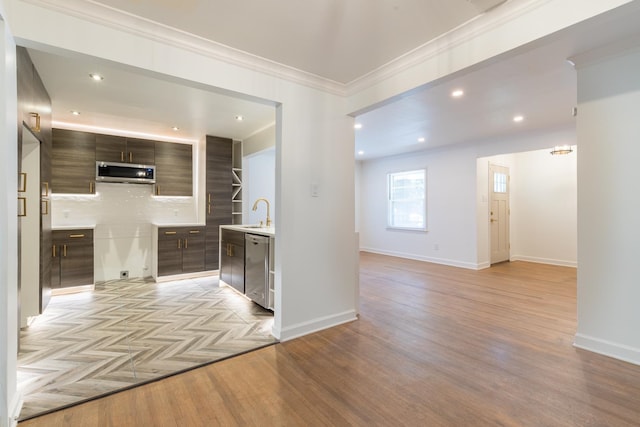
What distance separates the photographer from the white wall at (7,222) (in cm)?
153

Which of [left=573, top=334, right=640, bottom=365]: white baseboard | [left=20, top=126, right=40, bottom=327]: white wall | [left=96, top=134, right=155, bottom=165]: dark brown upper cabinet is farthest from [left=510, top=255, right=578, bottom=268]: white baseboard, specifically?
[left=20, top=126, right=40, bottom=327]: white wall

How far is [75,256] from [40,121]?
2.15m

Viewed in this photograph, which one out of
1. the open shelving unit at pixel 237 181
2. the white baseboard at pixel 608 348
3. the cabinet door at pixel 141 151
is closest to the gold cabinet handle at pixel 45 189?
the cabinet door at pixel 141 151

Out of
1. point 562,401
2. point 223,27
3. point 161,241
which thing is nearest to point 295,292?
point 562,401

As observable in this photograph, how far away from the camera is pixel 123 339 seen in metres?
2.75

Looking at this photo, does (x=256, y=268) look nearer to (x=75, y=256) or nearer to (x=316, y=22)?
(x=316, y=22)

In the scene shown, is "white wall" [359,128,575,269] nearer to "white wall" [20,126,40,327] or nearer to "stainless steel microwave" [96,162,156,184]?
"stainless steel microwave" [96,162,156,184]

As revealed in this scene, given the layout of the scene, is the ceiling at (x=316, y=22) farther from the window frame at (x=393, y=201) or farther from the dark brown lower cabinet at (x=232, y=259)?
the window frame at (x=393, y=201)

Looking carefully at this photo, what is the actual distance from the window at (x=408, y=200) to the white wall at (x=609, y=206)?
432 centimetres

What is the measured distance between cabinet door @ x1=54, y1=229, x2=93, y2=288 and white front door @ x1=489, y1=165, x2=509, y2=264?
7.46 metres

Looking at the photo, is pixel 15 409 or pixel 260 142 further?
pixel 260 142

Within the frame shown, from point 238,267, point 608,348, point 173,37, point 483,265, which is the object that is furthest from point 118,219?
point 483,265

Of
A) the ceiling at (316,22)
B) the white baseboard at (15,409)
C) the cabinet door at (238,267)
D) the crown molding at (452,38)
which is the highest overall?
the ceiling at (316,22)

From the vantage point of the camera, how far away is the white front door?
635 centimetres
